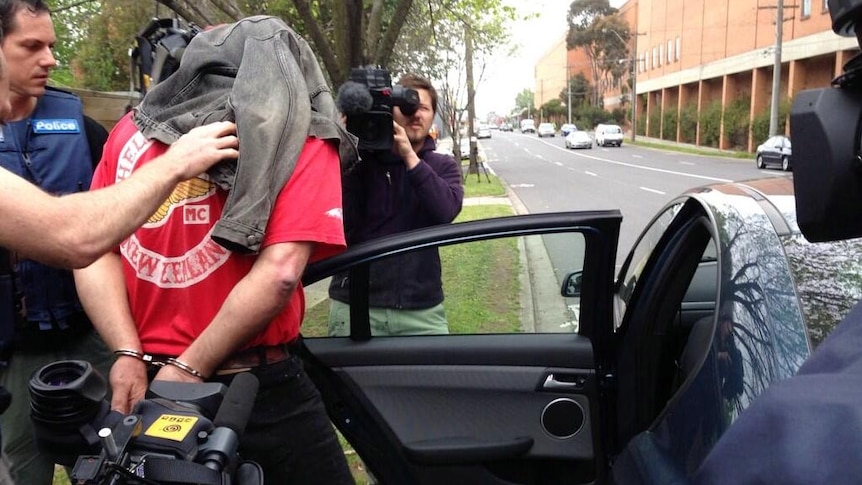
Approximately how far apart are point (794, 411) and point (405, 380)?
68.2 inches

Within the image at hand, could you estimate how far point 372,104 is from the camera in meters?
2.41

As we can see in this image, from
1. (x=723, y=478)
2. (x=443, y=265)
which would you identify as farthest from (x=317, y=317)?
(x=723, y=478)

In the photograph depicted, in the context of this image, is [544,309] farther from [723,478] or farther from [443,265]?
[723,478]

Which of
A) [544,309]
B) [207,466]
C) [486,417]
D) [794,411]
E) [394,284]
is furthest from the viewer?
[544,309]

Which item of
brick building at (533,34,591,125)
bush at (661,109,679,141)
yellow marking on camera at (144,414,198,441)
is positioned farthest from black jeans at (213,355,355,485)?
brick building at (533,34,591,125)

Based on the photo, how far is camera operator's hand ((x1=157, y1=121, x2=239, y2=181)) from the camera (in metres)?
1.53

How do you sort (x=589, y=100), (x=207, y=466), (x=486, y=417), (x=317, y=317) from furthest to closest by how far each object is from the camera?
(x=589, y=100) → (x=317, y=317) → (x=486, y=417) → (x=207, y=466)

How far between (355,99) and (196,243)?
0.85 meters

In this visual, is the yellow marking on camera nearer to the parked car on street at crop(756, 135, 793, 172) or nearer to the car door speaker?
the car door speaker

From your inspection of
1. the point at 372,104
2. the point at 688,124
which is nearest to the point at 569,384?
the point at 372,104

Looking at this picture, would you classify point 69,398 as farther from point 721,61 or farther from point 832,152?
point 721,61

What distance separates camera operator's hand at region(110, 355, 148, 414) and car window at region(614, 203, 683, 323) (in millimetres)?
1570

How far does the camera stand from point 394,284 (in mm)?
2447

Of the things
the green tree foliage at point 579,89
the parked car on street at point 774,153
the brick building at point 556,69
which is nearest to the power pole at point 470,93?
the parked car on street at point 774,153
